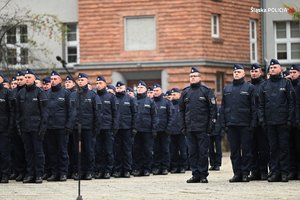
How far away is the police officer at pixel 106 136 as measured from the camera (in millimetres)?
28266

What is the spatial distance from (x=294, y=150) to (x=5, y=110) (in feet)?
21.6

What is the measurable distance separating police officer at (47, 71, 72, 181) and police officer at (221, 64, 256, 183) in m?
4.05

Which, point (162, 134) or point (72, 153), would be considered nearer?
point (72, 153)

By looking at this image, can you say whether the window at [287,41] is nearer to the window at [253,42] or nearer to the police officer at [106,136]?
the window at [253,42]

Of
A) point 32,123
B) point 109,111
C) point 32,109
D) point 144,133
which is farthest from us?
point 144,133

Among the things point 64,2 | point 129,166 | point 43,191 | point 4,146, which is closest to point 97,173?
point 129,166

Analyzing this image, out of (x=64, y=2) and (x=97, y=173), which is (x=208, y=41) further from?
(x=97, y=173)

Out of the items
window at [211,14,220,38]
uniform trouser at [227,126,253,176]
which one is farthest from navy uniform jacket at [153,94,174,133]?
window at [211,14,220,38]

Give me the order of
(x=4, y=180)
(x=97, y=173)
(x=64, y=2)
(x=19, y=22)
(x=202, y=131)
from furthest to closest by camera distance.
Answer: (x=64, y=2)
(x=19, y=22)
(x=97, y=173)
(x=4, y=180)
(x=202, y=131)

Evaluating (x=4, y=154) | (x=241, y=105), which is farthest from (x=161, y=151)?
(x=241, y=105)

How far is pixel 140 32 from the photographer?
5134 centimetres

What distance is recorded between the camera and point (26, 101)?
26125 mm

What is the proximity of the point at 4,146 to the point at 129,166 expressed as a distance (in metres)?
3.71

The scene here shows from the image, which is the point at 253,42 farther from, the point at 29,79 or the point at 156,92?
the point at 29,79
